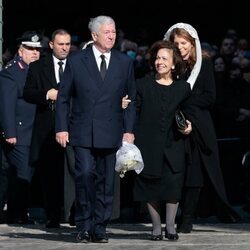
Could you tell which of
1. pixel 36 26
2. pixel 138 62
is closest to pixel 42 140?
pixel 138 62

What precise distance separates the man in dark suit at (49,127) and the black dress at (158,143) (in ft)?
5.77

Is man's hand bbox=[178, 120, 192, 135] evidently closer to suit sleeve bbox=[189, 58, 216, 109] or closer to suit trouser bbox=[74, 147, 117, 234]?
suit sleeve bbox=[189, 58, 216, 109]

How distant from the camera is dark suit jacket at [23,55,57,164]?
1462cm

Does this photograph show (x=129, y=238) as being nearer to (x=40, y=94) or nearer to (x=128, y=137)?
(x=128, y=137)

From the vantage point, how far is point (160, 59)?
42.7 ft

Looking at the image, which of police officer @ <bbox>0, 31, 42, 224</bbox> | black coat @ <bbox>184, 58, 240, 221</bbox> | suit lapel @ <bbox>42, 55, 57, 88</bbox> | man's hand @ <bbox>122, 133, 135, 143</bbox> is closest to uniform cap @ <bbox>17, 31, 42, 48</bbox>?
police officer @ <bbox>0, 31, 42, 224</bbox>

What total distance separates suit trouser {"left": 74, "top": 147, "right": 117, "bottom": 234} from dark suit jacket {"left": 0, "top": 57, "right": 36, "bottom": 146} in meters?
2.33

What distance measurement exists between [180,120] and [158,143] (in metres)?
0.28

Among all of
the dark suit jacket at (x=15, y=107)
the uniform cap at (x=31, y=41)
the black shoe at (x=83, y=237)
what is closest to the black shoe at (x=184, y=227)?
the black shoe at (x=83, y=237)

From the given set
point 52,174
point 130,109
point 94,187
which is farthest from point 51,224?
point 130,109

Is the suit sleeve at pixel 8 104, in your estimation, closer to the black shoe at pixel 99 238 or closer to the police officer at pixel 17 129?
the police officer at pixel 17 129

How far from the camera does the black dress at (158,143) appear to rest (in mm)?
12953

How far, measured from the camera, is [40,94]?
14508 mm

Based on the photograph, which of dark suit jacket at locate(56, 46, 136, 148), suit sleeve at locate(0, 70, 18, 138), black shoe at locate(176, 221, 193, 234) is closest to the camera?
dark suit jacket at locate(56, 46, 136, 148)
